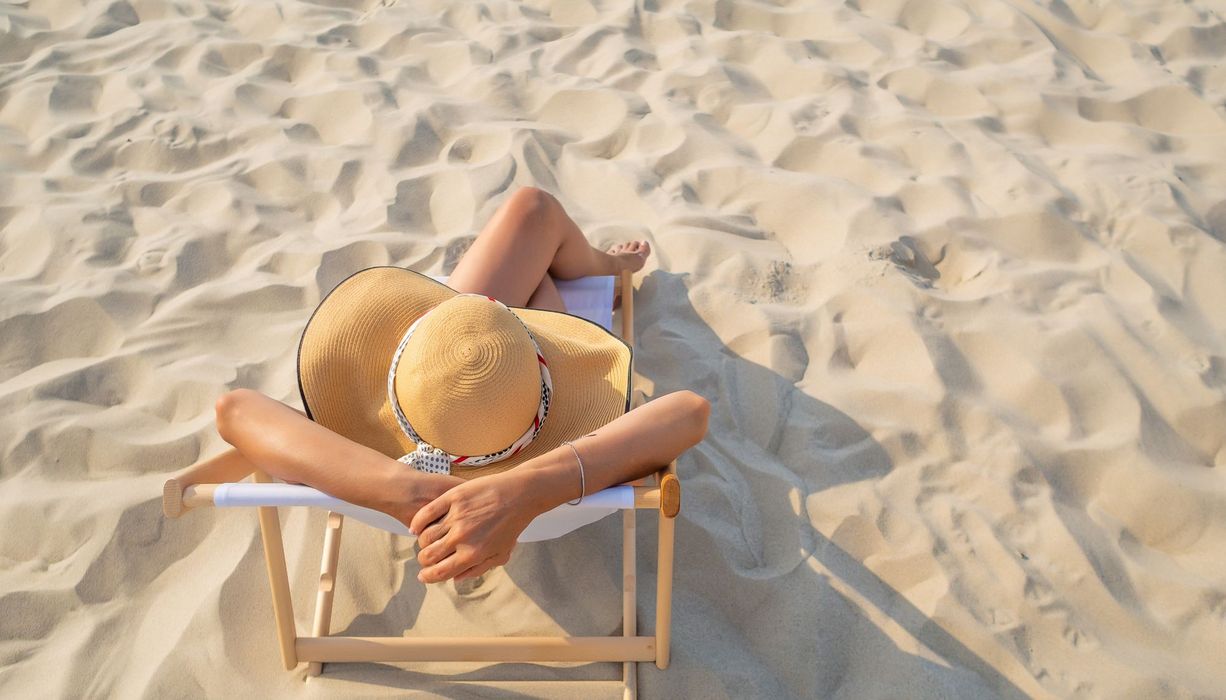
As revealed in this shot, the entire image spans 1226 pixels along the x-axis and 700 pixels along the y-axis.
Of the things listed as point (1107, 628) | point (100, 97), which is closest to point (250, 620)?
point (1107, 628)

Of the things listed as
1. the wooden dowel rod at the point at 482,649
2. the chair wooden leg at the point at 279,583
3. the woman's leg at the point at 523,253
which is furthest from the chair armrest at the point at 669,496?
the woman's leg at the point at 523,253

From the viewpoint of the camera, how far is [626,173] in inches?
141

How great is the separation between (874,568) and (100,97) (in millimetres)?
3684

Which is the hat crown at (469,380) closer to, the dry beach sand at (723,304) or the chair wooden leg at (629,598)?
the chair wooden leg at (629,598)

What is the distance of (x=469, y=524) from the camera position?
1.63 metres

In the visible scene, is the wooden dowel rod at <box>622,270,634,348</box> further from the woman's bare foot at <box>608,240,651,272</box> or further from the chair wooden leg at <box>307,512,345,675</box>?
the chair wooden leg at <box>307,512,345,675</box>

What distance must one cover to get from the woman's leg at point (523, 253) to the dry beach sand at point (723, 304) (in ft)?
1.27

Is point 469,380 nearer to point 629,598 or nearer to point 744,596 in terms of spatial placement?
point 629,598

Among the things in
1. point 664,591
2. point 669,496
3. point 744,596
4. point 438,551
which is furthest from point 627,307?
point 438,551

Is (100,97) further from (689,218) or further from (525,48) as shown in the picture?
(689,218)

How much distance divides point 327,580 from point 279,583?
9.7 inches

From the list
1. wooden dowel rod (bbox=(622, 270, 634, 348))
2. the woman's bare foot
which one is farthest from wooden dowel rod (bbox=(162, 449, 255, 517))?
the woman's bare foot

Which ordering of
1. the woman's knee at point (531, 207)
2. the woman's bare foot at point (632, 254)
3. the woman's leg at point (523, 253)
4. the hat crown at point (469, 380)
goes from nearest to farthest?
the hat crown at point (469, 380), the woman's leg at point (523, 253), the woman's knee at point (531, 207), the woman's bare foot at point (632, 254)

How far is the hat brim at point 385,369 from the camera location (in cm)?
193
